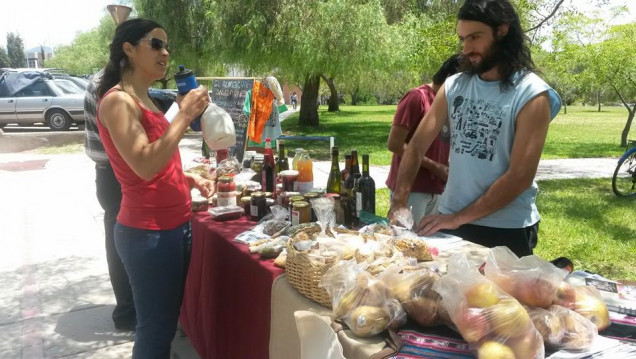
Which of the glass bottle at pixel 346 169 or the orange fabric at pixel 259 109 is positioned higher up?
the orange fabric at pixel 259 109

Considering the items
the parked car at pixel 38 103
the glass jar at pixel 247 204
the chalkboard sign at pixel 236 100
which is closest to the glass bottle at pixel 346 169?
the glass jar at pixel 247 204

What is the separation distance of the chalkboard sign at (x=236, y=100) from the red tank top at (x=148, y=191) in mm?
3038

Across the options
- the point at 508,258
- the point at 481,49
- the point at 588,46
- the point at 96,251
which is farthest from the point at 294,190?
the point at 588,46

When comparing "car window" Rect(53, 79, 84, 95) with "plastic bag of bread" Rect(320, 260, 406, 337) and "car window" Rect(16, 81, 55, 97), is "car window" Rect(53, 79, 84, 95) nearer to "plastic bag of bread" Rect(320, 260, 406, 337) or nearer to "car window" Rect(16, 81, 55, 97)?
"car window" Rect(16, 81, 55, 97)

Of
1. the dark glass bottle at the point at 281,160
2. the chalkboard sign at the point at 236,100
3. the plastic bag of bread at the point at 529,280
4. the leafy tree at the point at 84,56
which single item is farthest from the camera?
the leafy tree at the point at 84,56

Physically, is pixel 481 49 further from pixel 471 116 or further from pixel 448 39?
pixel 448 39

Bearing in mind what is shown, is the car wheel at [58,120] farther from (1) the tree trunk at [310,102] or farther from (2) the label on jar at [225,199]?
(2) the label on jar at [225,199]

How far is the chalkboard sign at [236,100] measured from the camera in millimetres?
5230

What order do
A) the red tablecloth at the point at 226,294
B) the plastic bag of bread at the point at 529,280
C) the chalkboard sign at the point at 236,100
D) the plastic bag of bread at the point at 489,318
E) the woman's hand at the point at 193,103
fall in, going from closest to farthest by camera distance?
the plastic bag of bread at the point at 489,318 < the plastic bag of bread at the point at 529,280 < the woman's hand at the point at 193,103 < the red tablecloth at the point at 226,294 < the chalkboard sign at the point at 236,100

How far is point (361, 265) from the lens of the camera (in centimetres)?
166

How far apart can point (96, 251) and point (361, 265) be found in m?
4.59

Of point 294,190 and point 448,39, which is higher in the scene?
point 448,39

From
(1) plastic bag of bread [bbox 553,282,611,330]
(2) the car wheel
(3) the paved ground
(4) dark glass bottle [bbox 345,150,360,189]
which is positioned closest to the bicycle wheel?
(3) the paved ground

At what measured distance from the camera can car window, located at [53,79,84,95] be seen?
1588cm
